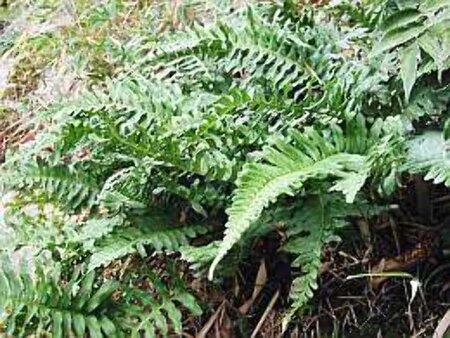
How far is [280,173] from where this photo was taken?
1.29 meters

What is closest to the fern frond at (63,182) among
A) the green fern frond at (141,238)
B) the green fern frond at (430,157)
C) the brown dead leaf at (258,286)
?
the green fern frond at (141,238)

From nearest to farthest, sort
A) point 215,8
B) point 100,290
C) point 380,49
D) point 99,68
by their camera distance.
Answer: point 380,49
point 100,290
point 215,8
point 99,68

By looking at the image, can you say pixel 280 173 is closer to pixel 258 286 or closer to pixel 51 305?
pixel 258 286

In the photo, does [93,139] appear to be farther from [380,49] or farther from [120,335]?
[380,49]

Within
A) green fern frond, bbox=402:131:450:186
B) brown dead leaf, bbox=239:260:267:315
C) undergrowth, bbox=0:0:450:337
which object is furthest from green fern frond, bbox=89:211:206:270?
green fern frond, bbox=402:131:450:186

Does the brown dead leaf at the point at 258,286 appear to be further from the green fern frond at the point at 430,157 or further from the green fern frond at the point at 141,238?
the green fern frond at the point at 430,157

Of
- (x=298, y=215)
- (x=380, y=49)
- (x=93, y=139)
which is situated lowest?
(x=298, y=215)

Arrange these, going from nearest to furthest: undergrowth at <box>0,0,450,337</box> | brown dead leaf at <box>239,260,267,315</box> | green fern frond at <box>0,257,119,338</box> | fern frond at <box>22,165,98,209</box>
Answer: undergrowth at <box>0,0,450,337</box>, green fern frond at <box>0,257,119,338</box>, brown dead leaf at <box>239,260,267,315</box>, fern frond at <box>22,165,98,209</box>

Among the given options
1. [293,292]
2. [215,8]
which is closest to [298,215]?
[293,292]

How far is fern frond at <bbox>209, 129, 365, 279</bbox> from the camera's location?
1.21 metres

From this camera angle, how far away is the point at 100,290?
58.1 inches

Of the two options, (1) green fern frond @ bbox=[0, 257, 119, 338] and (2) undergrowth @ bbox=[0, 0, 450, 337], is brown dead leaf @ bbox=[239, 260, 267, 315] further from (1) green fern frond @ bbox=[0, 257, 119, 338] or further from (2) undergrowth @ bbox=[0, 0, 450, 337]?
(1) green fern frond @ bbox=[0, 257, 119, 338]

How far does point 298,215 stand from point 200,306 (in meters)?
0.28

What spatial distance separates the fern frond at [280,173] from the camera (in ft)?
3.97
